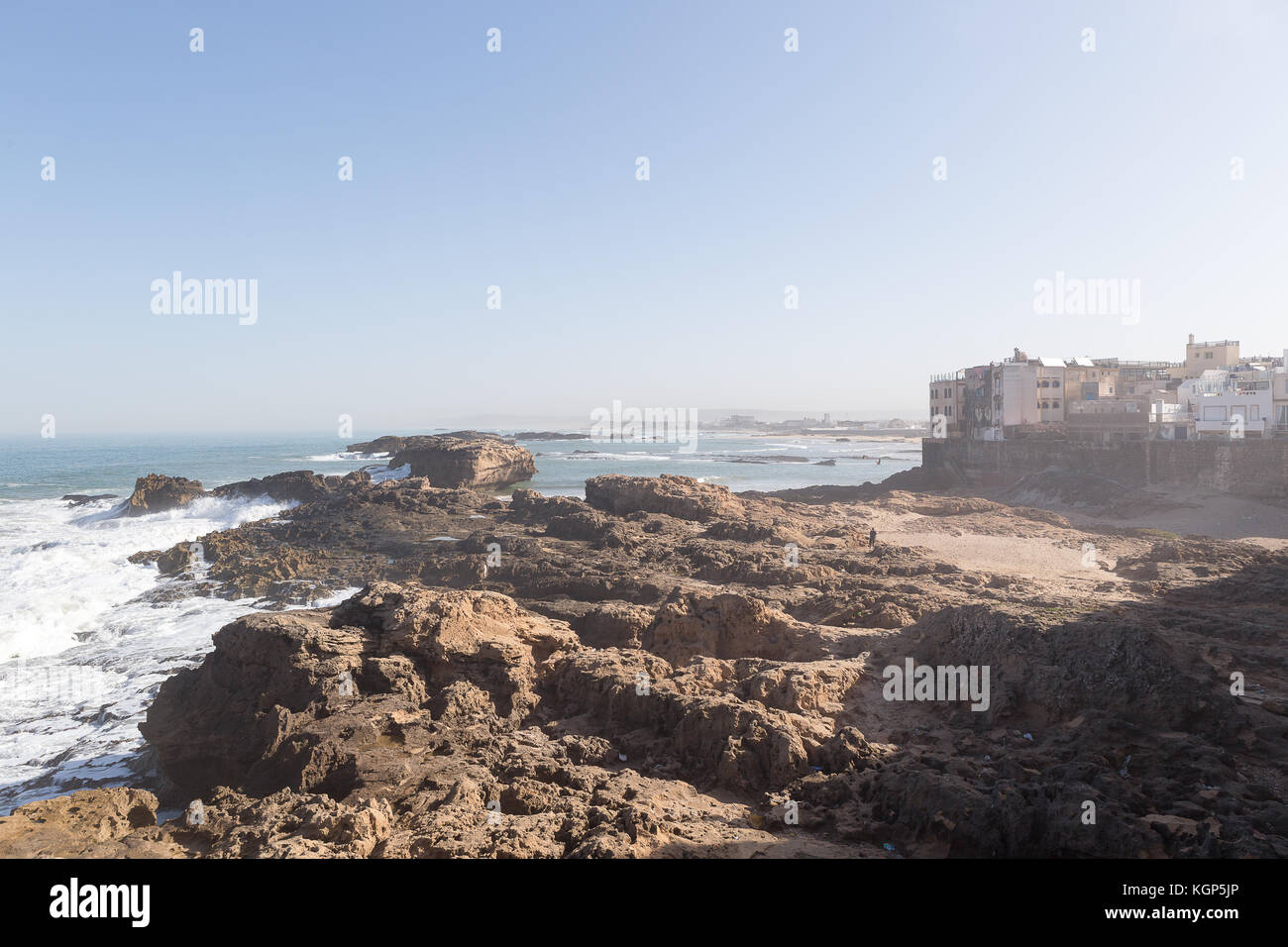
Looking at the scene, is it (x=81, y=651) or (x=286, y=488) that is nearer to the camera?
(x=81, y=651)

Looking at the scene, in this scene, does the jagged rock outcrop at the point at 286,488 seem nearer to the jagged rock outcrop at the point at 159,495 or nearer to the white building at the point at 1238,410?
the jagged rock outcrop at the point at 159,495

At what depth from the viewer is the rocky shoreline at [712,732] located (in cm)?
594

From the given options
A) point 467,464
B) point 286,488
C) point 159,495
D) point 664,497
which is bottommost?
point 159,495

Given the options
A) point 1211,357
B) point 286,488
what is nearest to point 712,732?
point 286,488

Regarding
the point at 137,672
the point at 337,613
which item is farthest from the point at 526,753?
the point at 137,672

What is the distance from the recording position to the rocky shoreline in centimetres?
594

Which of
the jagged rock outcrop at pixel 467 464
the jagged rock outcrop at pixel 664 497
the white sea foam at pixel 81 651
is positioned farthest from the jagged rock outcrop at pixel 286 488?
the jagged rock outcrop at pixel 664 497

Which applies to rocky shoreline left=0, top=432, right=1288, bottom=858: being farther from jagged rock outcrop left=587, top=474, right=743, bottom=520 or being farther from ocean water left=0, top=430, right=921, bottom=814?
jagged rock outcrop left=587, top=474, right=743, bottom=520

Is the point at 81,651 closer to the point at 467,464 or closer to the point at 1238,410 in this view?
the point at 467,464

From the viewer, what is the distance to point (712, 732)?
25.5 ft

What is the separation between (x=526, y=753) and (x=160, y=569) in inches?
764

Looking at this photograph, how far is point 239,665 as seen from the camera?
9039 millimetres

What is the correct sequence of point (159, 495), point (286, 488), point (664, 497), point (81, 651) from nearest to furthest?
point (81, 651)
point (664, 497)
point (159, 495)
point (286, 488)
